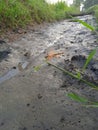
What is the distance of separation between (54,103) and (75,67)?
0.89 m

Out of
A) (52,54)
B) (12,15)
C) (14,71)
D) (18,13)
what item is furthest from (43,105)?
(18,13)

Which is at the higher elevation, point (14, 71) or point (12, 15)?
point (12, 15)

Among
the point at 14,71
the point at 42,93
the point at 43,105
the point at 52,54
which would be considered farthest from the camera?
the point at 52,54

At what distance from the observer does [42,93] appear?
245cm

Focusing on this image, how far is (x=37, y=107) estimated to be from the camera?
218 centimetres

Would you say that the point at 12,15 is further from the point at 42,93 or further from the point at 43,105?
the point at 43,105

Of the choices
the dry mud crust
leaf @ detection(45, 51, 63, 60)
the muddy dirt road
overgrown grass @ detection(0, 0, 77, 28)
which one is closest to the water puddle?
the muddy dirt road

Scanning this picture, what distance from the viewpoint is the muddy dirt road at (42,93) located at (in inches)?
76.0

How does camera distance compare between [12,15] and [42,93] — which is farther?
[12,15]

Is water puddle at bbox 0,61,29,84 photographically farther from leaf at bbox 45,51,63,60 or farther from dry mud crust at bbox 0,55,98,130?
leaf at bbox 45,51,63,60

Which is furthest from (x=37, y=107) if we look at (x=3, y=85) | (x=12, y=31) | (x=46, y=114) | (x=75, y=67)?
(x=12, y=31)

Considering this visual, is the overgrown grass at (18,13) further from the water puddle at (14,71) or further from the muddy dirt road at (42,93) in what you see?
the water puddle at (14,71)

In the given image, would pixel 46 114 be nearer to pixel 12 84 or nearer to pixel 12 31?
pixel 12 84

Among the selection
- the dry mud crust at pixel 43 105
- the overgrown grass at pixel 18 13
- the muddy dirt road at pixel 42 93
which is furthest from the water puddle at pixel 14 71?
the overgrown grass at pixel 18 13
